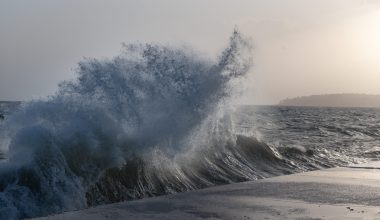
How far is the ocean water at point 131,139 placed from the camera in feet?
25.0

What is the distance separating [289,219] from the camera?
6203 mm

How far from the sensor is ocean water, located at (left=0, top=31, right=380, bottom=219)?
7.63 meters

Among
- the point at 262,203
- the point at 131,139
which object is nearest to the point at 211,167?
the point at 131,139

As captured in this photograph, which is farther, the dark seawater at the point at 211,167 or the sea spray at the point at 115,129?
the dark seawater at the point at 211,167

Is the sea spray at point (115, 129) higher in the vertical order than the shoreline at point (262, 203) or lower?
higher

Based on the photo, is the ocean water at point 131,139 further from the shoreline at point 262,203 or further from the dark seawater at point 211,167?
the shoreline at point 262,203

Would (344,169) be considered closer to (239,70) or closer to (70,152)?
(239,70)

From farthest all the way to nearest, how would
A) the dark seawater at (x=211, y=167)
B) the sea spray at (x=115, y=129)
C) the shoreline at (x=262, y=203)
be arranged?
the dark seawater at (x=211, y=167) < the sea spray at (x=115, y=129) < the shoreline at (x=262, y=203)

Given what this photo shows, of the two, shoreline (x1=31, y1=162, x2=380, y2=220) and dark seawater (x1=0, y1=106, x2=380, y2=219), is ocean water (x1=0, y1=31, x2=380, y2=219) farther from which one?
shoreline (x1=31, y1=162, x2=380, y2=220)

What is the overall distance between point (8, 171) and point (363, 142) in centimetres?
1865

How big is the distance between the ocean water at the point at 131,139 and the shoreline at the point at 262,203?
711 mm

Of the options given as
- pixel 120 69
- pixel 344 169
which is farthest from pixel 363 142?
pixel 120 69

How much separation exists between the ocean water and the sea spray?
2 cm

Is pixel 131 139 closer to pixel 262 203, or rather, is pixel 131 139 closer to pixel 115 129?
pixel 115 129
